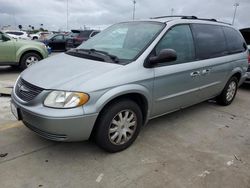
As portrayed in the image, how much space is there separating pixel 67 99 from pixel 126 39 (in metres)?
1.51

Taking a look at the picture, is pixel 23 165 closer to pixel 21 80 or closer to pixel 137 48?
pixel 21 80

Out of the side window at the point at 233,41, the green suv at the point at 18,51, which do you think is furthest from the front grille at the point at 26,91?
the green suv at the point at 18,51

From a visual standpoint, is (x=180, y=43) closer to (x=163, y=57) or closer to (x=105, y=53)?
(x=163, y=57)

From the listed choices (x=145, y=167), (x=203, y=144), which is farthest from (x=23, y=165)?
(x=203, y=144)

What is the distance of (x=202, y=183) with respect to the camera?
2.64 metres

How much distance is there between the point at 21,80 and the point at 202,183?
8.19 ft

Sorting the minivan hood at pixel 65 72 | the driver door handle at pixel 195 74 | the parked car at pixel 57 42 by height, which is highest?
the minivan hood at pixel 65 72

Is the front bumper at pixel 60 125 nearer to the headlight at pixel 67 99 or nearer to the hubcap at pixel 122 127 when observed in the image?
the headlight at pixel 67 99

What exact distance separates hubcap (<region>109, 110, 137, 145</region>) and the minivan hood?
1.95 ft

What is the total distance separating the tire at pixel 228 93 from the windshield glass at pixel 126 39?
2347mm

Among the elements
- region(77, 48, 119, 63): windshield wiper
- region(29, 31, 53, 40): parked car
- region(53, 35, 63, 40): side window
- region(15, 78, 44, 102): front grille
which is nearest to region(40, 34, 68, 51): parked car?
region(53, 35, 63, 40): side window

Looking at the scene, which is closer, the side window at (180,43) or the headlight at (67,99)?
the headlight at (67,99)

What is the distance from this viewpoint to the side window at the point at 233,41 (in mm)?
4892

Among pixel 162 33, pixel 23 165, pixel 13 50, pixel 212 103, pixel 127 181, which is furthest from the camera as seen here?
pixel 13 50
